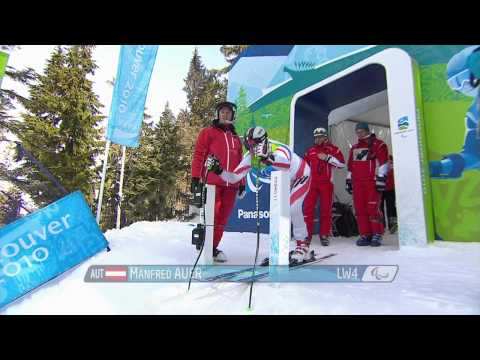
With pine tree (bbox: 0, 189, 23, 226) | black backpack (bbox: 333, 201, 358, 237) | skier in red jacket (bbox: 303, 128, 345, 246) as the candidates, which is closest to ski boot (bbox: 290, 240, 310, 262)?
skier in red jacket (bbox: 303, 128, 345, 246)

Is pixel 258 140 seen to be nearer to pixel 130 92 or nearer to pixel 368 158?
pixel 368 158

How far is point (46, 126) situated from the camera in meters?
15.0

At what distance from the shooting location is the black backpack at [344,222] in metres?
6.55

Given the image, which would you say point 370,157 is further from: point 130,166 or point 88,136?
point 130,166

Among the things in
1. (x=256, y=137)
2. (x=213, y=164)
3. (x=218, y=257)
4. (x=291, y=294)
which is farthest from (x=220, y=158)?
(x=291, y=294)

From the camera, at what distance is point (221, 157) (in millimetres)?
4125

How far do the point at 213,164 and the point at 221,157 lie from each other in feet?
1.27

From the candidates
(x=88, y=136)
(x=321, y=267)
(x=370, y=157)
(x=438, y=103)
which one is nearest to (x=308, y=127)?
(x=370, y=157)

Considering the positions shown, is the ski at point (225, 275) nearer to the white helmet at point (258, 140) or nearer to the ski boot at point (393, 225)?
the white helmet at point (258, 140)

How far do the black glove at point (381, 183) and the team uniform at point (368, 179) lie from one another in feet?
0.15

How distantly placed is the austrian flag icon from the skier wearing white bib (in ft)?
4.96

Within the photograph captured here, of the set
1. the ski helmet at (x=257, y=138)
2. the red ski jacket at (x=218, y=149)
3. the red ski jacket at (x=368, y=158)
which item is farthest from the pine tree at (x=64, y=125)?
the ski helmet at (x=257, y=138)

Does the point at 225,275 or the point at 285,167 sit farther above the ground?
the point at 285,167

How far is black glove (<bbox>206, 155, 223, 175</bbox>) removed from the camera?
3743 mm
